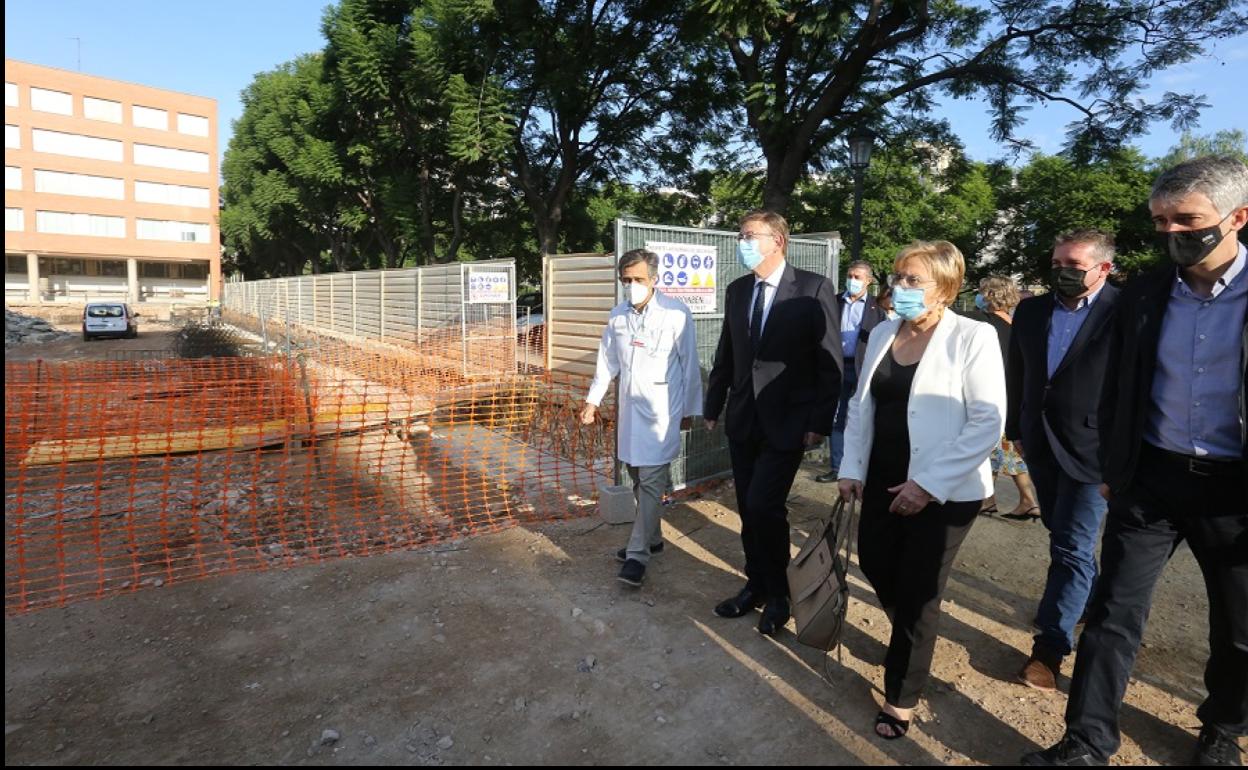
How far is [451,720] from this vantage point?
9.02 feet

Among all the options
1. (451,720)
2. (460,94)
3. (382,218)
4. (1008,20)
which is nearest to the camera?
(451,720)

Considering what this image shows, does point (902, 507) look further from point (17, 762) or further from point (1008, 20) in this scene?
point (1008, 20)

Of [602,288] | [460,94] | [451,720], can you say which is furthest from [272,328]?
[451,720]

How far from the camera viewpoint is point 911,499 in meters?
2.60

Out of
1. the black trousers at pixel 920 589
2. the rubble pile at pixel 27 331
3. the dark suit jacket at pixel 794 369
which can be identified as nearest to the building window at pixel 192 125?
the rubble pile at pixel 27 331

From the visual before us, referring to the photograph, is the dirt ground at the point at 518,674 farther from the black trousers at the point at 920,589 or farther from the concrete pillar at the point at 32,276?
the concrete pillar at the point at 32,276

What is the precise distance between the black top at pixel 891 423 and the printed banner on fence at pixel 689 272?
2.62 meters

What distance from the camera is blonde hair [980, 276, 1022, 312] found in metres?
4.90

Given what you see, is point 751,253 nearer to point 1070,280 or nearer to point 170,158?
point 1070,280

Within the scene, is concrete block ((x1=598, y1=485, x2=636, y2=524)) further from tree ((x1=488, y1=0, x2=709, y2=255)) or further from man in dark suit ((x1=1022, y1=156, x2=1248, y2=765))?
tree ((x1=488, y1=0, x2=709, y2=255))

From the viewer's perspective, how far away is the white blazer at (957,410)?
8.32ft

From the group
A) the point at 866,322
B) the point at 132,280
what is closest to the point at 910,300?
the point at 866,322

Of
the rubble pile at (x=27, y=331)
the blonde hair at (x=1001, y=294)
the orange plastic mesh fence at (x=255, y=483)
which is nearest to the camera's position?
the orange plastic mesh fence at (x=255, y=483)

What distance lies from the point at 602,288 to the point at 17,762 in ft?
20.7
